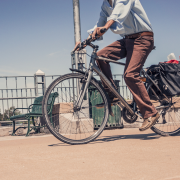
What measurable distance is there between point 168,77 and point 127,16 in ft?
3.72

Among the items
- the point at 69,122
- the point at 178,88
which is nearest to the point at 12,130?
the point at 69,122

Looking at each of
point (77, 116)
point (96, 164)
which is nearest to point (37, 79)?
point (77, 116)

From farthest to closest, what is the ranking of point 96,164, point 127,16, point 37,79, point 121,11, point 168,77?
point 37,79, point 168,77, point 127,16, point 121,11, point 96,164

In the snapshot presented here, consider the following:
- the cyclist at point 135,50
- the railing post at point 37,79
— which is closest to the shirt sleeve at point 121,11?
the cyclist at point 135,50

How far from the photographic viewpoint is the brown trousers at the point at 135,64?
3.38 meters

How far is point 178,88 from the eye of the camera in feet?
12.5

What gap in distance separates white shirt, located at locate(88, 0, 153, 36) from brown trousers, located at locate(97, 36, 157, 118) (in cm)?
15

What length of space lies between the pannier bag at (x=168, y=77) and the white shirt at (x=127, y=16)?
674 millimetres

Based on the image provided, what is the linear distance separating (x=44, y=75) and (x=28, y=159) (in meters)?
6.58

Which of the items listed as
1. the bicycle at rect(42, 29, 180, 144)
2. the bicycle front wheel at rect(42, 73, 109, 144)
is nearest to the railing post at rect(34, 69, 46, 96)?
the bicycle front wheel at rect(42, 73, 109, 144)

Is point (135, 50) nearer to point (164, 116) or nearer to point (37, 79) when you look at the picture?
point (164, 116)

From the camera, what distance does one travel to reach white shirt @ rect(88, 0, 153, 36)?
3.20 metres

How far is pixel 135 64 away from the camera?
3.39m

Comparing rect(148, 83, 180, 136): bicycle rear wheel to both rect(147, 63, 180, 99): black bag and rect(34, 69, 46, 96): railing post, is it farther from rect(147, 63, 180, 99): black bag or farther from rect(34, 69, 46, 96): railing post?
rect(34, 69, 46, 96): railing post
